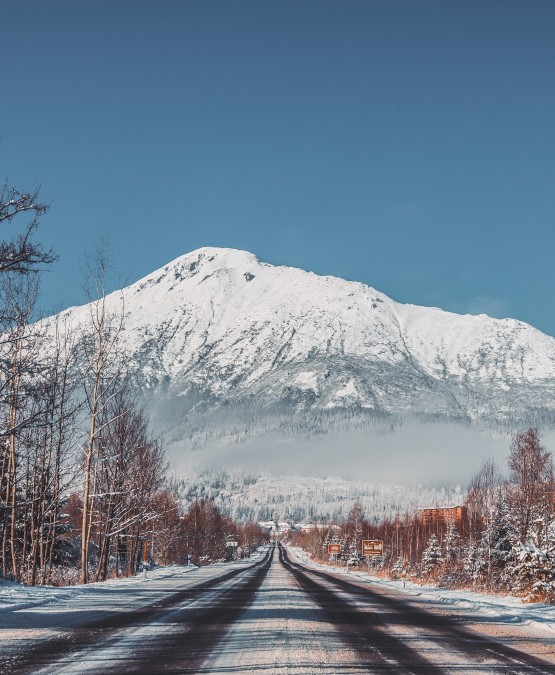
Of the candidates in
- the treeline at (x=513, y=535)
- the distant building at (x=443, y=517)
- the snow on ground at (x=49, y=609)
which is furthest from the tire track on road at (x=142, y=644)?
the distant building at (x=443, y=517)

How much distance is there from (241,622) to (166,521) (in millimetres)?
52183

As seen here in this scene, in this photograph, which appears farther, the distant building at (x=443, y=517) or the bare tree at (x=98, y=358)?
the distant building at (x=443, y=517)

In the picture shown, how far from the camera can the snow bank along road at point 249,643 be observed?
8258 millimetres

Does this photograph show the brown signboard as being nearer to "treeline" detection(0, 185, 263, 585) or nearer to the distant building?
"treeline" detection(0, 185, 263, 585)

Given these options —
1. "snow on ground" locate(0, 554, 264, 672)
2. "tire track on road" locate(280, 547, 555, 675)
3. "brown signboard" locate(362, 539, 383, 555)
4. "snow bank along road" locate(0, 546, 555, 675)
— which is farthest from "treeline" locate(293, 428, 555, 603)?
"snow on ground" locate(0, 554, 264, 672)

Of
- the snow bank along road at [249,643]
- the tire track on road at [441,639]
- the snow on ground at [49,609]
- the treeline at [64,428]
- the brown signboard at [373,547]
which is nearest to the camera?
the snow bank along road at [249,643]

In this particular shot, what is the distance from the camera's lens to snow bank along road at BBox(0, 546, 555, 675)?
27.1 feet

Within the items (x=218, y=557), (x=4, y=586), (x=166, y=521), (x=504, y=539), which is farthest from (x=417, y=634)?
(x=218, y=557)

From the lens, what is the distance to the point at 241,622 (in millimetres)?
13320

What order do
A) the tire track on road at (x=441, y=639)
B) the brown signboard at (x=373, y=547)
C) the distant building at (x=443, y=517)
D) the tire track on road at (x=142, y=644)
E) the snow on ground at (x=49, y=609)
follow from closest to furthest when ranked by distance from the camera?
the tire track on road at (x=142, y=644) < the tire track on road at (x=441, y=639) < the snow on ground at (x=49, y=609) < the brown signboard at (x=373, y=547) < the distant building at (x=443, y=517)

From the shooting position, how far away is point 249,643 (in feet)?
33.7

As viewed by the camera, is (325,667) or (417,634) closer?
(325,667)

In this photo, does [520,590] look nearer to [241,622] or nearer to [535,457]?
[241,622]

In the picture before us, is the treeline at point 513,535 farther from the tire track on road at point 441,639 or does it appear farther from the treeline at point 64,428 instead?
the treeline at point 64,428
